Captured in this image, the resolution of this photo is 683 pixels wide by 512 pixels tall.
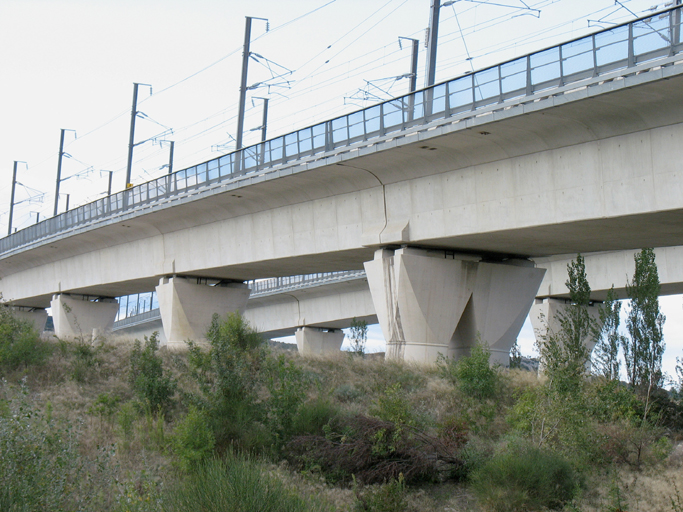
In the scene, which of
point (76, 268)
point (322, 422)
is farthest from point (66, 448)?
point (76, 268)

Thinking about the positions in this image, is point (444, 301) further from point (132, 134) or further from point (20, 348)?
point (132, 134)

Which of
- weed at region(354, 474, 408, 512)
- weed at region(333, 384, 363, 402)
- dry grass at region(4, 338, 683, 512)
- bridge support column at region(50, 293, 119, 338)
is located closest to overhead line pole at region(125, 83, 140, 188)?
bridge support column at region(50, 293, 119, 338)

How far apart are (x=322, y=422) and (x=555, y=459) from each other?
4.53m

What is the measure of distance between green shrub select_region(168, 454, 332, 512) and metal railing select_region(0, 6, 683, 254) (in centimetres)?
1233

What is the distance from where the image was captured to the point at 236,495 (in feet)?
26.4

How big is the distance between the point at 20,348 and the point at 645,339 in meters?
15.0

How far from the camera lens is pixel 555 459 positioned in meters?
11.5

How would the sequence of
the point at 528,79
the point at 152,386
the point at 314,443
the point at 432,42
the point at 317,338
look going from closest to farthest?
the point at 314,443 < the point at 152,386 < the point at 528,79 < the point at 432,42 < the point at 317,338

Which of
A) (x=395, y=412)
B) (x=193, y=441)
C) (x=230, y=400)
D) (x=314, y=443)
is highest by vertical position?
(x=230, y=400)

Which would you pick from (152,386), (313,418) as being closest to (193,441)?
(313,418)

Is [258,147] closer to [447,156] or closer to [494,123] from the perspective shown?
[447,156]

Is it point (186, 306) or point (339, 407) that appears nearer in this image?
point (339, 407)

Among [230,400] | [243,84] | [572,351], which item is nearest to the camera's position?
[230,400]

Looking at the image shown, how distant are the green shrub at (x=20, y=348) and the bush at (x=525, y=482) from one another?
1230 centimetres
